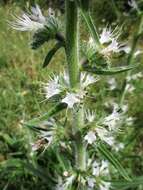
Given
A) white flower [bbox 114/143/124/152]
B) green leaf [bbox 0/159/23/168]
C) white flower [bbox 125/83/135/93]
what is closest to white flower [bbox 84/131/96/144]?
green leaf [bbox 0/159/23/168]

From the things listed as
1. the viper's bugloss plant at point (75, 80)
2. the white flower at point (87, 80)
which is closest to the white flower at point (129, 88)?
the viper's bugloss plant at point (75, 80)

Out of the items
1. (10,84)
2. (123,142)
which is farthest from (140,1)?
(10,84)

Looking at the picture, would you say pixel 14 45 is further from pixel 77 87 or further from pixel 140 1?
pixel 77 87

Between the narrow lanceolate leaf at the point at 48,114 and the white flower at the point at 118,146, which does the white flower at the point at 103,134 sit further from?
the white flower at the point at 118,146

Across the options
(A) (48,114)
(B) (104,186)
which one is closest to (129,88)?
(B) (104,186)

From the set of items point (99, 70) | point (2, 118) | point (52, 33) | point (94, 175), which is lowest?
point (94, 175)

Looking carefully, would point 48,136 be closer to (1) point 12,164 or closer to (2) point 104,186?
(2) point 104,186
